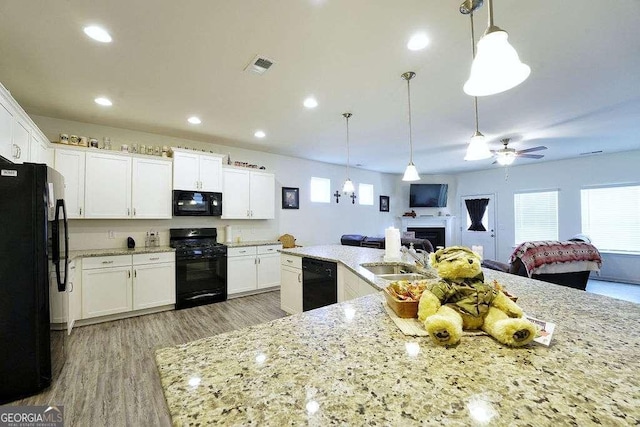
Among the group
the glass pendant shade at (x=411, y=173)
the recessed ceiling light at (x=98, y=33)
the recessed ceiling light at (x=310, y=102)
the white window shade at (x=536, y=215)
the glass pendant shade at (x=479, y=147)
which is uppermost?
the recessed ceiling light at (x=98, y=33)

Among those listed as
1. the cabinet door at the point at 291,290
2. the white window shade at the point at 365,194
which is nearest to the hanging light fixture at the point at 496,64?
the cabinet door at the point at 291,290

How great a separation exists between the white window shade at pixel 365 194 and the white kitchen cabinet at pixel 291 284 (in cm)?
402

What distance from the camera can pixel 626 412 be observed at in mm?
566

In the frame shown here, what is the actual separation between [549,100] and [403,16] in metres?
2.41

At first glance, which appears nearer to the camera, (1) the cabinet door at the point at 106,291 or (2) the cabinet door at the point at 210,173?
(1) the cabinet door at the point at 106,291

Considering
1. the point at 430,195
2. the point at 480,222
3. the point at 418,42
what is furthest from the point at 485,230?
the point at 418,42

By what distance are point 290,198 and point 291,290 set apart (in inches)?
103

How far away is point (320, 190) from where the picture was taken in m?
6.15

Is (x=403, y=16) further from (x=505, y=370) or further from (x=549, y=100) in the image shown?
(x=549, y=100)

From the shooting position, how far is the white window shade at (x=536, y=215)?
Result: 20.3ft

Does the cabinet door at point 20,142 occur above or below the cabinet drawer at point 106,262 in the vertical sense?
above

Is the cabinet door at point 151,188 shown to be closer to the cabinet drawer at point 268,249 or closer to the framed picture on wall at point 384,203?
the cabinet drawer at point 268,249

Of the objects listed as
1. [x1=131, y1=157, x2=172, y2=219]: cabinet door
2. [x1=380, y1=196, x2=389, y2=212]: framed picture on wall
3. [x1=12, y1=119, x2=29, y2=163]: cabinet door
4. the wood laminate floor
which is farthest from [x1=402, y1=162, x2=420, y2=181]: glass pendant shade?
[x1=380, y1=196, x2=389, y2=212]: framed picture on wall

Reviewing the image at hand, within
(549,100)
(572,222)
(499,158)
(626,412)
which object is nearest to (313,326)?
(626,412)
